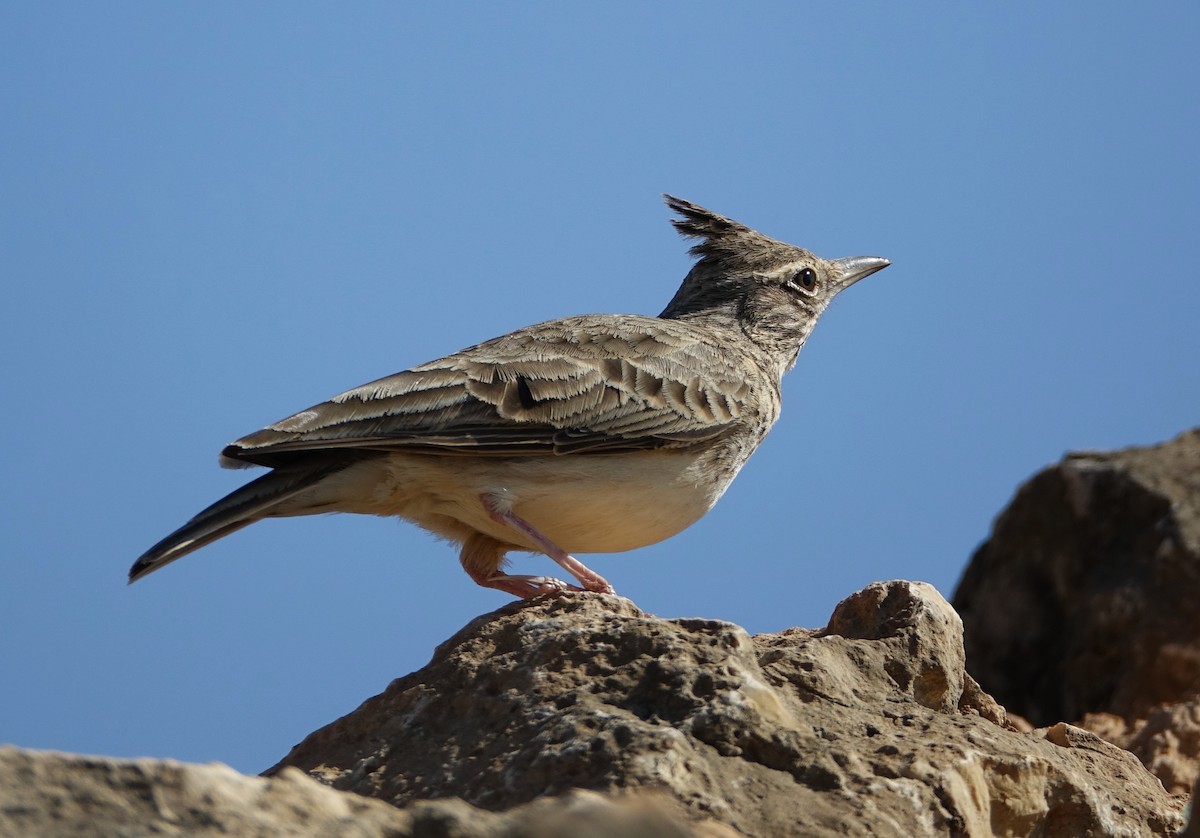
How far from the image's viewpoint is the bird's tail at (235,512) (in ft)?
24.7

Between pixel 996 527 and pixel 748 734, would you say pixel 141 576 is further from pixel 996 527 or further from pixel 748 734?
pixel 996 527

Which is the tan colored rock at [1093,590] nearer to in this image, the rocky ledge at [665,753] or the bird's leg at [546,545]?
the rocky ledge at [665,753]

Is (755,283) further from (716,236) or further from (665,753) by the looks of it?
(665,753)

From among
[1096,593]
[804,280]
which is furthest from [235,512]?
[1096,593]

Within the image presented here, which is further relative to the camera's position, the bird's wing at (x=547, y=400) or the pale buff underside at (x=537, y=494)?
the pale buff underside at (x=537, y=494)

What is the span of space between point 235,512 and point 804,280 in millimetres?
5292

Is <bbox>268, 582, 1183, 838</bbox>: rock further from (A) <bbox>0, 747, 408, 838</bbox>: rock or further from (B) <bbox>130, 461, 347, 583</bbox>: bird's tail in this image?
(B) <bbox>130, 461, 347, 583</bbox>: bird's tail

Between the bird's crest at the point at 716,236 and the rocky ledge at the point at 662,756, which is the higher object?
the bird's crest at the point at 716,236

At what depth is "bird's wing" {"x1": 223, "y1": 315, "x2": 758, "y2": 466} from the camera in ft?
26.3

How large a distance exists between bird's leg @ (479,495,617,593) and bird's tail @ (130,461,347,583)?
Answer: 0.93m

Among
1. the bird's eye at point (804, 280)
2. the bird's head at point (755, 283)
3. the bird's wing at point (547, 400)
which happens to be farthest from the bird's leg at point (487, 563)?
the bird's eye at point (804, 280)

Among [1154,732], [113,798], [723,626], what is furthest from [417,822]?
[1154,732]

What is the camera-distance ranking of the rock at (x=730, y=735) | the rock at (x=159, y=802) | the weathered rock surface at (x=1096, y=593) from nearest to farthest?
the rock at (x=159, y=802), the rock at (x=730, y=735), the weathered rock surface at (x=1096, y=593)

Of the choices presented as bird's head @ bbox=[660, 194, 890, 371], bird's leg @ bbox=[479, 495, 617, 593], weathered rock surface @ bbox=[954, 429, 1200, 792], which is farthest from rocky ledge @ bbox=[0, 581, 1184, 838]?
bird's head @ bbox=[660, 194, 890, 371]
